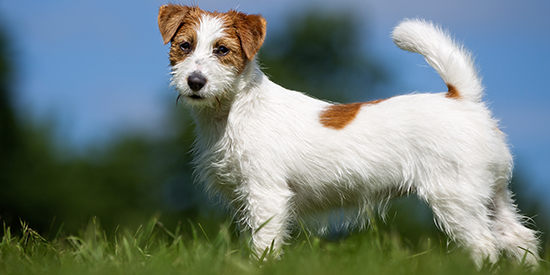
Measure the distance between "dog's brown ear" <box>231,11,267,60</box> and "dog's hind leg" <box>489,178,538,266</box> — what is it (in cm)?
314

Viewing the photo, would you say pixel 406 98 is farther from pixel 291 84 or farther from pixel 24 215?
pixel 24 215

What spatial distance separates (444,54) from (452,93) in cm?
46

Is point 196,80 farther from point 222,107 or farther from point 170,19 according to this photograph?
point 170,19

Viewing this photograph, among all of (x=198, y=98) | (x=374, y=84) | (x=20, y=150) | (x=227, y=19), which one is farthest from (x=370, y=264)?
(x=20, y=150)

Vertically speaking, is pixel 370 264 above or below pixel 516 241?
below

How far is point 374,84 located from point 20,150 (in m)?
17.6

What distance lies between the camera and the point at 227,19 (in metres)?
5.07

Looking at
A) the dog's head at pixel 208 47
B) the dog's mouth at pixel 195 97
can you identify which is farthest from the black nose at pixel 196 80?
the dog's mouth at pixel 195 97

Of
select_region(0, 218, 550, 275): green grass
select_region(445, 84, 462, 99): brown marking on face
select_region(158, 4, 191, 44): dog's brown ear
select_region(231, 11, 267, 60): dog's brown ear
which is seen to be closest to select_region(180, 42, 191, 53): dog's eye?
select_region(158, 4, 191, 44): dog's brown ear

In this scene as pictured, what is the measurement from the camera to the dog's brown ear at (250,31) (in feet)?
16.4

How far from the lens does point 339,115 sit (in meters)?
5.32

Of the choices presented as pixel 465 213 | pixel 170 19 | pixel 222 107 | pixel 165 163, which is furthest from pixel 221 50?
pixel 165 163

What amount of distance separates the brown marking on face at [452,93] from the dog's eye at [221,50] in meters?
2.54

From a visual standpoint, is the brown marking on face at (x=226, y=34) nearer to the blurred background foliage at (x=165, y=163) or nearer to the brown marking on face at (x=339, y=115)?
the brown marking on face at (x=339, y=115)
